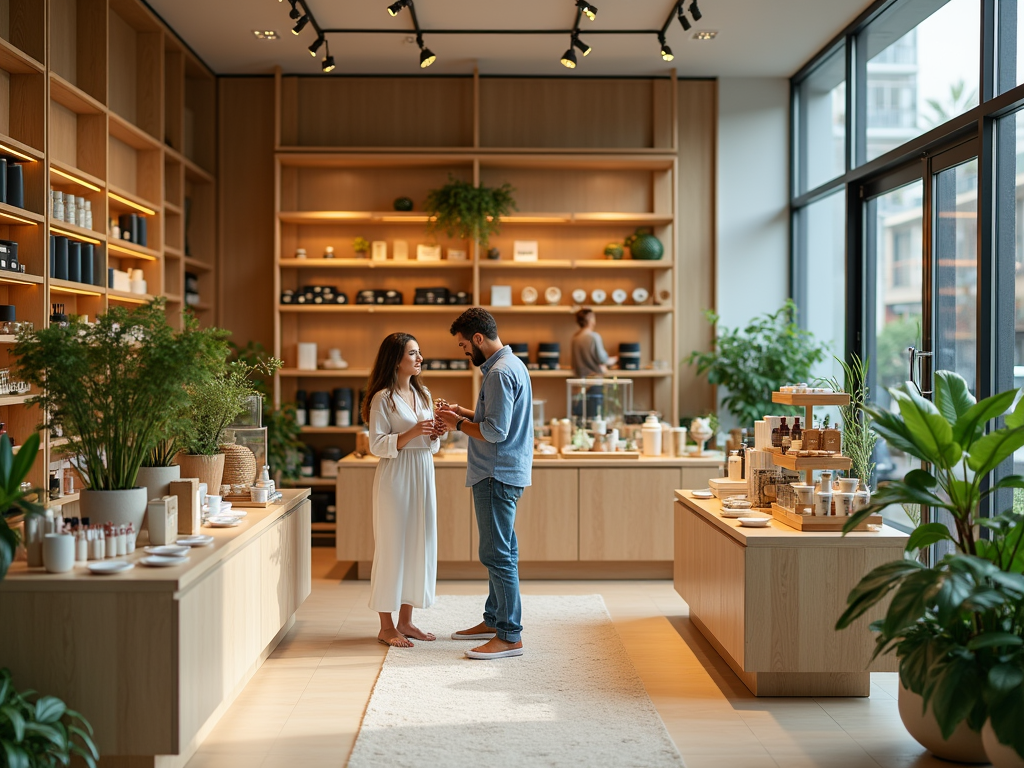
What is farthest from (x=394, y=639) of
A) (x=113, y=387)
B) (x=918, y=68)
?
(x=918, y=68)

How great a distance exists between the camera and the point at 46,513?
3.16 m

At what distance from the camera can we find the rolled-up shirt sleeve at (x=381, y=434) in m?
4.68

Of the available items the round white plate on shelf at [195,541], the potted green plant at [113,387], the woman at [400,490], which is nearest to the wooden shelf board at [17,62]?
the potted green plant at [113,387]

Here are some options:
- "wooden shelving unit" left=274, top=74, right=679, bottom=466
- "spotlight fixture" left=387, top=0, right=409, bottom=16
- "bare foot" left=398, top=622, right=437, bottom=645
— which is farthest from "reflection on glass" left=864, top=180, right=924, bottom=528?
"spotlight fixture" left=387, top=0, right=409, bottom=16

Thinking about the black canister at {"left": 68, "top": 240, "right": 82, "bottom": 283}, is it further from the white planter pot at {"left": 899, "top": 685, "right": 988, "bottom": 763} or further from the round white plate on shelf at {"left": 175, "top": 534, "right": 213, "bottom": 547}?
the white planter pot at {"left": 899, "top": 685, "right": 988, "bottom": 763}

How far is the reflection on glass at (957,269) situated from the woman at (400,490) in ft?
9.76

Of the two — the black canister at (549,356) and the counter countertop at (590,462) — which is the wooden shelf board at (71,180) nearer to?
the counter countertop at (590,462)

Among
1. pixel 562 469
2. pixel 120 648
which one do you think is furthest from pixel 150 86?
pixel 120 648

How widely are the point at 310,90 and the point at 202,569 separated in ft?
18.4

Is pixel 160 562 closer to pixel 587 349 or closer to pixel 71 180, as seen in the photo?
pixel 71 180

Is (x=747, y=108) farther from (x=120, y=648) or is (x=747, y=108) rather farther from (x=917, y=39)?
(x=120, y=648)

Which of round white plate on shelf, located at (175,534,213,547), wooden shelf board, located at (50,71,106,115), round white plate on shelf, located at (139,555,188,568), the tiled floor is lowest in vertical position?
the tiled floor

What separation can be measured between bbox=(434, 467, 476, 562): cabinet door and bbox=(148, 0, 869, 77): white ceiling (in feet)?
10.6

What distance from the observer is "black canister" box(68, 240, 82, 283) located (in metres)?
5.36
